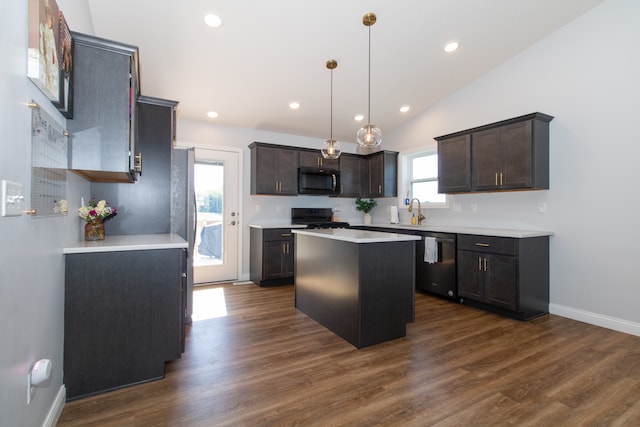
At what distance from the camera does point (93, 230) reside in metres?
2.31

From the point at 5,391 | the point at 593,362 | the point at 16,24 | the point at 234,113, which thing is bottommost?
the point at 593,362

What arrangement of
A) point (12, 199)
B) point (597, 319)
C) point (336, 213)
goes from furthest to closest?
point (336, 213)
point (597, 319)
point (12, 199)

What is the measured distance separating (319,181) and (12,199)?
14.2ft

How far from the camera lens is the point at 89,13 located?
261 centimetres

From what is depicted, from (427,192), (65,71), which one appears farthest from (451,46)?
(65,71)

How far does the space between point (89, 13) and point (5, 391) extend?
282cm

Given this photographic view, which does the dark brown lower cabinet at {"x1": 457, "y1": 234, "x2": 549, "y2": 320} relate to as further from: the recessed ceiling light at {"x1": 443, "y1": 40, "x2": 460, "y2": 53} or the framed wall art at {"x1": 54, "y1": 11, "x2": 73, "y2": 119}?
the framed wall art at {"x1": 54, "y1": 11, "x2": 73, "y2": 119}

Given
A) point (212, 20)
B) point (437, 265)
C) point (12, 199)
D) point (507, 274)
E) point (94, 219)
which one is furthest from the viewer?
point (437, 265)

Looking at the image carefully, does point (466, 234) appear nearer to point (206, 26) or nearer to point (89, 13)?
point (206, 26)

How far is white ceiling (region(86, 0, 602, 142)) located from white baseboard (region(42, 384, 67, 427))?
9.29 feet

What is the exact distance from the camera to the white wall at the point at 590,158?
2971 millimetres

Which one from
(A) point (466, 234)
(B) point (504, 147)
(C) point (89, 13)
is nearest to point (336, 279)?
(A) point (466, 234)

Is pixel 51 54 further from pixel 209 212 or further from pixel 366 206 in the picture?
pixel 366 206

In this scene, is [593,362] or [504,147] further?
[504,147]
